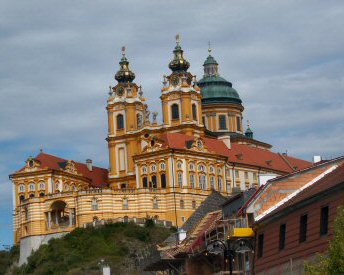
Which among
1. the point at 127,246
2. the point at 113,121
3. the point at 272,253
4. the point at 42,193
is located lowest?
the point at 272,253

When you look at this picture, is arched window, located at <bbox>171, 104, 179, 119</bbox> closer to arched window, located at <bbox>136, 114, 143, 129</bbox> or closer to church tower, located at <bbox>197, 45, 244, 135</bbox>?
arched window, located at <bbox>136, 114, 143, 129</bbox>

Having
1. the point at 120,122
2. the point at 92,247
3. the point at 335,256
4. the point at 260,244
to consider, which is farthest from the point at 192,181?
the point at 335,256

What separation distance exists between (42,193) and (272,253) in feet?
407

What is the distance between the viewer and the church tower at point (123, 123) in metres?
174

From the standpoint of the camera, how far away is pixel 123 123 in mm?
176625

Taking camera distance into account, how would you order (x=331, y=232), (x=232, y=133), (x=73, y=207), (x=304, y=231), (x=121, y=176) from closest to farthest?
(x=331, y=232) → (x=304, y=231) → (x=73, y=207) → (x=121, y=176) → (x=232, y=133)

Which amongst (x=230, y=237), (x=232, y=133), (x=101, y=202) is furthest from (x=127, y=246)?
(x=230, y=237)

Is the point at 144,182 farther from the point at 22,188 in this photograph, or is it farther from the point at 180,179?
the point at 22,188

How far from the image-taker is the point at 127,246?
149 metres

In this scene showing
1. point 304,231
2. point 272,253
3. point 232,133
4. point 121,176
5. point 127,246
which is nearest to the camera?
point 304,231

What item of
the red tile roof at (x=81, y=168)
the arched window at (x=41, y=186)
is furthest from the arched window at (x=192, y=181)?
the arched window at (x=41, y=186)

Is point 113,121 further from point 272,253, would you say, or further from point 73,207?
point 272,253

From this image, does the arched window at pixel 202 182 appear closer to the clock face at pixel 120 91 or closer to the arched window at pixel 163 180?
the arched window at pixel 163 180

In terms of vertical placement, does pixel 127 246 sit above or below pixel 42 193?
below
